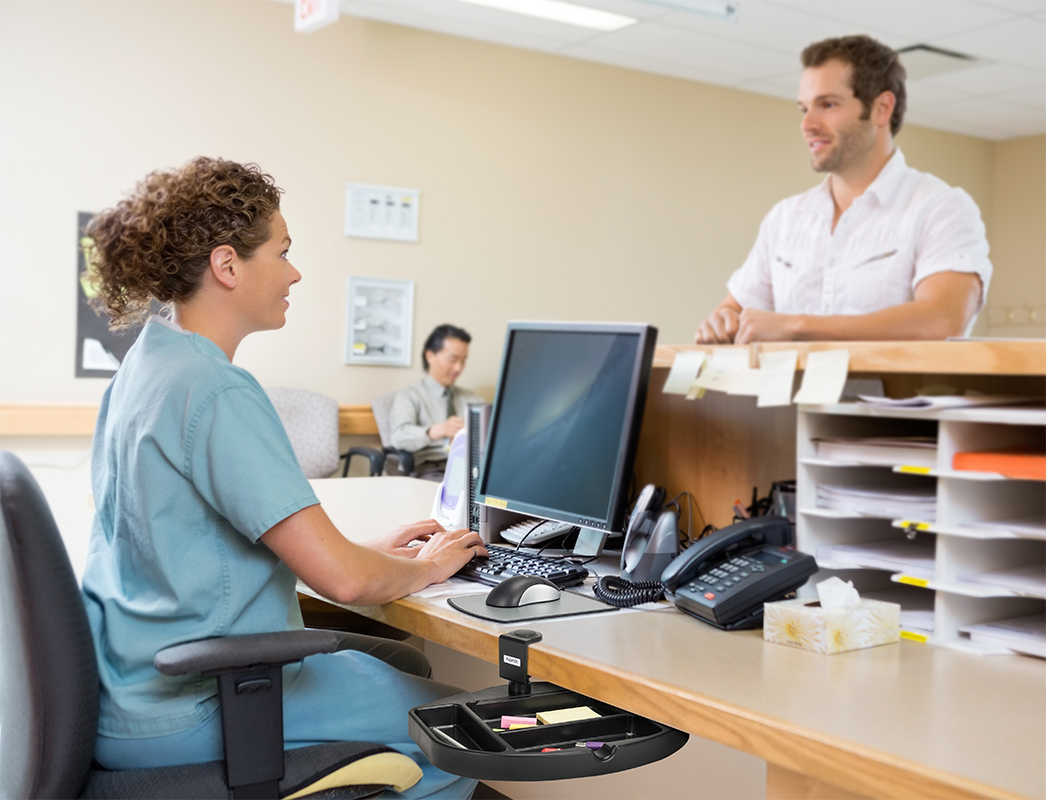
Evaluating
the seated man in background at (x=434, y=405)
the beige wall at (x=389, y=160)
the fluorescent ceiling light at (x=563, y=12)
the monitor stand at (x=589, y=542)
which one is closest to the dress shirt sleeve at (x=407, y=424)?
the seated man in background at (x=434, y=405)

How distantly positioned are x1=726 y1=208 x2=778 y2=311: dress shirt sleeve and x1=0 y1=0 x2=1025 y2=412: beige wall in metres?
2.74

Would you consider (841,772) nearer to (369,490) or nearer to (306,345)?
(369,490)

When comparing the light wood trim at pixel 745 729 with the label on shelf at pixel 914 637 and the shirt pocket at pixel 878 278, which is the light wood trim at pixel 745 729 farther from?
the shirt pocket at pixel 878 278

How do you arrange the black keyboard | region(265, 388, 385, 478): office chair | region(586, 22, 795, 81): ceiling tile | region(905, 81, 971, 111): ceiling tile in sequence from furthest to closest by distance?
region(905, 81, 971, 111): ceiling tile, region(586, 22, 795, 81): ceiling tile, region(265, 388, 385, 478): office chair, the black keyboard

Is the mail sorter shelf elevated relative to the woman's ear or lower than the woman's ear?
lower

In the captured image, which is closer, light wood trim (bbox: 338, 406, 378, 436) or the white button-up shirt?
the white button-up shirt

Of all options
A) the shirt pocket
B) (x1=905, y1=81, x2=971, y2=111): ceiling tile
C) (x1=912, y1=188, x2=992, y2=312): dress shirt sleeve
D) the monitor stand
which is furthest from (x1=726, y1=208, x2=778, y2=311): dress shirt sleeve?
(x1=905, y1=81, x2=971, y2=111): ceiling tile

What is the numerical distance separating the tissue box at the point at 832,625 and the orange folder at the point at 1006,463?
0.65 feet

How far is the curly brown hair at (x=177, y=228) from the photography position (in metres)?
1.38

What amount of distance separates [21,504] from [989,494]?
1.17m

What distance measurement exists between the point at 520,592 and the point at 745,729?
1.66 ft

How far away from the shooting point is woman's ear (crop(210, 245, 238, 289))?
4.57 ft

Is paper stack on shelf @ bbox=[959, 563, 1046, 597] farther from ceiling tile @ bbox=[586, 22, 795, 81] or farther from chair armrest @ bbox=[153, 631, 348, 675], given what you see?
ceiling tile @ bbox=[586, 22, 795, 81]

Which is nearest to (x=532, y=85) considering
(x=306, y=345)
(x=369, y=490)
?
(x=306, y=345)
